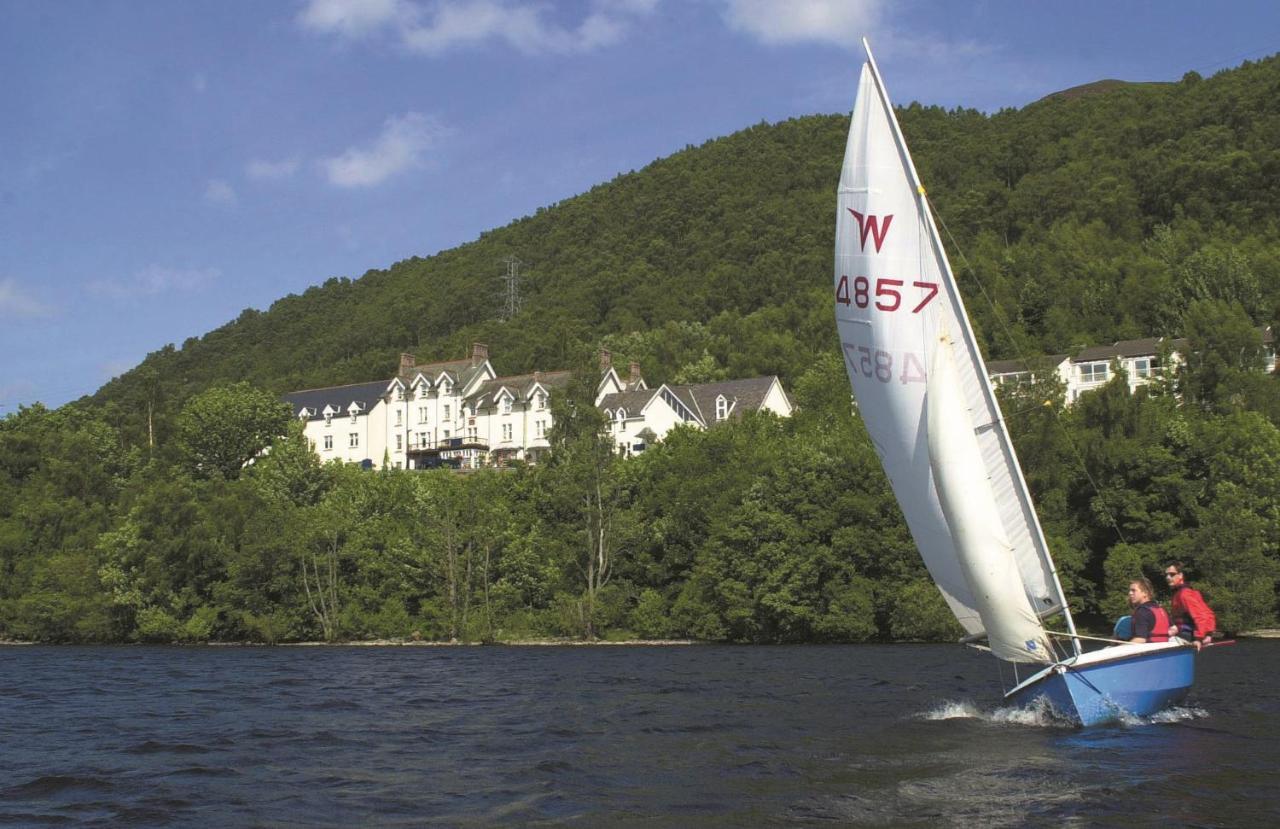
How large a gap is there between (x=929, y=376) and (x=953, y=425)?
971mm

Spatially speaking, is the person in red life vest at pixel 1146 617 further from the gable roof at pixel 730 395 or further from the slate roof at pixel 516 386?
the slate roof at pixel 516 386

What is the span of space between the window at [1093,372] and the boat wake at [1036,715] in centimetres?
8165

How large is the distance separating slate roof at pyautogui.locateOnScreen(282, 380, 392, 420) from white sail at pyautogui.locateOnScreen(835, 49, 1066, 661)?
104304 millimetres

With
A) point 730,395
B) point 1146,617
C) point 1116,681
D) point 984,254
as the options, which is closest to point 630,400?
point 730,395

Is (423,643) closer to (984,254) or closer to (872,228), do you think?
(872,228)

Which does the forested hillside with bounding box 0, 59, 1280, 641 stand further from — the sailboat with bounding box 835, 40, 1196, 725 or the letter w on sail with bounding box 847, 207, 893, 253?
the letter w on sail with bounding box 847, 207, 893, 253

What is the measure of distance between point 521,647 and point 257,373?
480 ft

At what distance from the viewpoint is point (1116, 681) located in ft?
69.0

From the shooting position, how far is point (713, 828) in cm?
1542

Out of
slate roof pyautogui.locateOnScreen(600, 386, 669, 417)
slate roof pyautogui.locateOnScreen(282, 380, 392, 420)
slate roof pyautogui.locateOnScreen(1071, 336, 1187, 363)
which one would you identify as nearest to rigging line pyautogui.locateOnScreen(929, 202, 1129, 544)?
slate roof pyautogui.locateOnScreen(1071, 336, 1187, 363)

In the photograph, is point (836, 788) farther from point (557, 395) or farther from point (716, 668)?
point (557, 395)

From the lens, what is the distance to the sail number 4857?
21250 mm

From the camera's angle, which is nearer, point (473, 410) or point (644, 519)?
point (644, 519)

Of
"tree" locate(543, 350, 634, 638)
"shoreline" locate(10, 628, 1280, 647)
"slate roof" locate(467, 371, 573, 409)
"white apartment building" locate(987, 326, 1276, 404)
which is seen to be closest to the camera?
"shoreline" locate(10, 628, 1280, 647)
